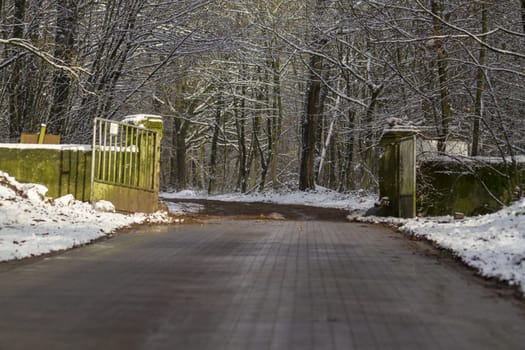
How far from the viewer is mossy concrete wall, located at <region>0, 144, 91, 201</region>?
44.5 feet

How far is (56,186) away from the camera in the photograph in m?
Result: 13.6

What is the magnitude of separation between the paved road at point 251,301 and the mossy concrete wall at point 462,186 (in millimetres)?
5674

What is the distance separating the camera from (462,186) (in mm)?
14703

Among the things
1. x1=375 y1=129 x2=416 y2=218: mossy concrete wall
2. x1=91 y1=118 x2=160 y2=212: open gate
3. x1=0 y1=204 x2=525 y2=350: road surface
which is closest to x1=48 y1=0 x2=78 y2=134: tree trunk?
x1=91 y1=118 x2=160 y2=212: open gate

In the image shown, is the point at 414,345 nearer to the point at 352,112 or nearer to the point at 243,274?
the point at 243,274

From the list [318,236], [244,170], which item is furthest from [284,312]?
[244,170]

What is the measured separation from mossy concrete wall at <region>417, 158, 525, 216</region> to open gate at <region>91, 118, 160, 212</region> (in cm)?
607

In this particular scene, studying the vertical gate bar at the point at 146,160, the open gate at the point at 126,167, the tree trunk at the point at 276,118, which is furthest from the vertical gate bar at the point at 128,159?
the tree trunk at the point at 276,118

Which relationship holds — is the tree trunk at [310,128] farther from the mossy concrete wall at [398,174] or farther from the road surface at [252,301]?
the road surface at [252,301]

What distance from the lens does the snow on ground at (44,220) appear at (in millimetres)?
8492

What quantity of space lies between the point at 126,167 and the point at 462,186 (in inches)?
291

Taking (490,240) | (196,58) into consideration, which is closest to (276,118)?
(196,58)

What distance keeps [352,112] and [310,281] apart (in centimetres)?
2907

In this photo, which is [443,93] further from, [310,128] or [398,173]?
[310,128]
